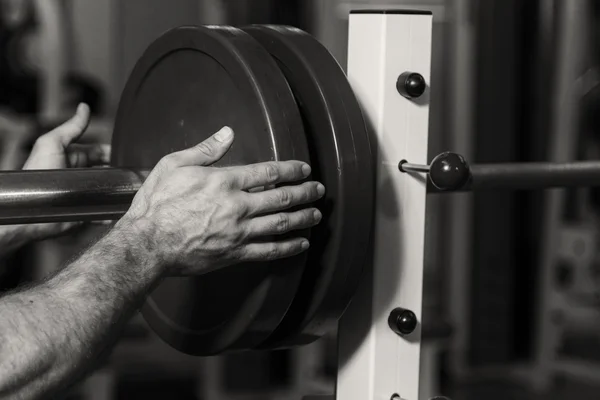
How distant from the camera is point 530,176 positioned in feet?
3.46

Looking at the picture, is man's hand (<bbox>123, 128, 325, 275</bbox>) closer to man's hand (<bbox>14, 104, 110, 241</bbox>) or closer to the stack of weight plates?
the stack of weight plates

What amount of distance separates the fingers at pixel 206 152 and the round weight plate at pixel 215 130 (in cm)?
2

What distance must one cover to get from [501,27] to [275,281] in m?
3.86

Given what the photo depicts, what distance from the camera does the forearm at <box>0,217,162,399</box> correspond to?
0.78m

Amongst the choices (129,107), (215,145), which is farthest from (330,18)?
(215,145)

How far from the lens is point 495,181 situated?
1.03m

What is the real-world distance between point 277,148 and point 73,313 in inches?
10.5

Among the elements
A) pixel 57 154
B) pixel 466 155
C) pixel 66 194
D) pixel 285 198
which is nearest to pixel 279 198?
pixel 285 198

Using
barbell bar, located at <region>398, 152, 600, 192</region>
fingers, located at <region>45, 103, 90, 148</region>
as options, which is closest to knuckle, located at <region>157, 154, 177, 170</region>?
barbell bar, located at <region>398, 152, 600, 192</region>

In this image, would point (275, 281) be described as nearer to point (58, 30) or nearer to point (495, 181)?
point (495, 181)

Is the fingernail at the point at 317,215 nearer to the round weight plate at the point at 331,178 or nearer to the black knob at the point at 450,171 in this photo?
the round weight plate at the point at 331,178

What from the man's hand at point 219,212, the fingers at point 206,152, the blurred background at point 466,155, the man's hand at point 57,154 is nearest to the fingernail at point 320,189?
the man's hand at point 219,212

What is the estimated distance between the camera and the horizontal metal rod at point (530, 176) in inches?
39.8

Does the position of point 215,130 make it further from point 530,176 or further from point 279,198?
point 530,176
